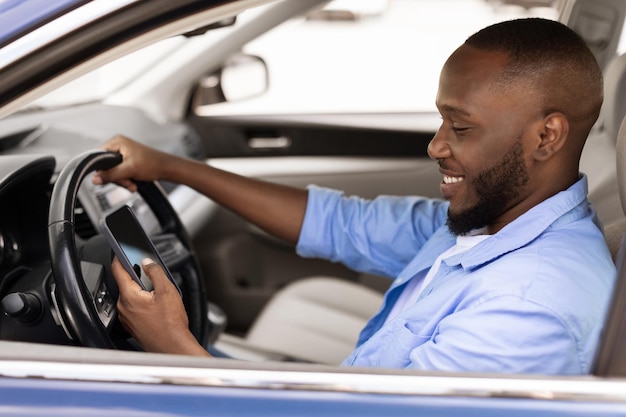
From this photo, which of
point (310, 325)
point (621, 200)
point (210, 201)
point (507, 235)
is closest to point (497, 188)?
point (507, 235)

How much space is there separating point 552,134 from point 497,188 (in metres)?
0.13

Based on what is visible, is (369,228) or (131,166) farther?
(369,228)

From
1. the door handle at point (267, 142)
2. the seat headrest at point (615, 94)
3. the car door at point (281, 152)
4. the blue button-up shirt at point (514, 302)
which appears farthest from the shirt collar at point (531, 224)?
the door handle at point (267, 142)

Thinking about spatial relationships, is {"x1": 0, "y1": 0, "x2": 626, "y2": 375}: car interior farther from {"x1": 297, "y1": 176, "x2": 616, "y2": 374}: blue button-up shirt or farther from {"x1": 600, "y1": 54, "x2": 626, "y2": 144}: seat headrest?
{"x1": 297, "y1": 176, "x2": 616, "y2": 374}: blue button-up shirt

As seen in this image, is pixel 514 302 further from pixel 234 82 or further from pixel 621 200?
pixel 234 82

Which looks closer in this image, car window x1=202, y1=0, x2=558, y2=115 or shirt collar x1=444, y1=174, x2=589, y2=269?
shirt collar x1=444, y1=174, x2=589, y2=269

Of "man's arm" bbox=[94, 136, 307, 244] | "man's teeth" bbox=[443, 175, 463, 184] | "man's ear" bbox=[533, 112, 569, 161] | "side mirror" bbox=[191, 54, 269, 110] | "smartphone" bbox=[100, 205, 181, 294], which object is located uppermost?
"man's ear" bbox=[533, 112, 569, 161]

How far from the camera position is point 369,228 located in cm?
201

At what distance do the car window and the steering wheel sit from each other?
1.58 meters

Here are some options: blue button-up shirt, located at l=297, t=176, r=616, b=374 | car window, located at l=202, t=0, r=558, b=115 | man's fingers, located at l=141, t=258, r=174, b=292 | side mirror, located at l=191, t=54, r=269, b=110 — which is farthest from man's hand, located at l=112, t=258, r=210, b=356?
car window, located at l=202, t=0, r=558, b=115

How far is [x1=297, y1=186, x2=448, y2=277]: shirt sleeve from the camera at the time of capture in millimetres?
1993

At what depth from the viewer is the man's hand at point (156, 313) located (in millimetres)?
1416

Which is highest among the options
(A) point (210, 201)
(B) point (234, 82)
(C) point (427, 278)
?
(C) point (427, 278)

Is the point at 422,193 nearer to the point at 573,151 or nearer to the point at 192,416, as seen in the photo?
the point at 573,151
